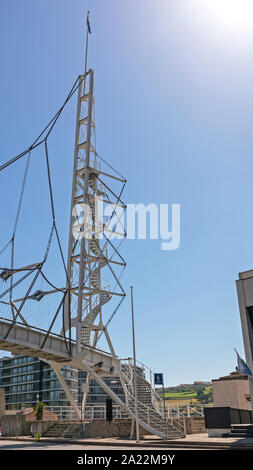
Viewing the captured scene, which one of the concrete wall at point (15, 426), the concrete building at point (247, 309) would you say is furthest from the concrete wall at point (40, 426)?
the concrete building at point (247, 309)

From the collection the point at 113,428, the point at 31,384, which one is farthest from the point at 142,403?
the point at 31,384

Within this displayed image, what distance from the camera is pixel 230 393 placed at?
1385 inches

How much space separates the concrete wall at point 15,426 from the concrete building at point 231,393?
49.9ft

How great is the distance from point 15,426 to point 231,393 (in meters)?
17.5

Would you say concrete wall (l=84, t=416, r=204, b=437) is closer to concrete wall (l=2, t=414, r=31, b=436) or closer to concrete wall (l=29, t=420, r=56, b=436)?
concrete wall (l=29, t=420, r=56, b=436)

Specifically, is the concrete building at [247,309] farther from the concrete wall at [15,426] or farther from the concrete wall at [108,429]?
the concrete wall at [15,426]

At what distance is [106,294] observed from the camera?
33.8 metres

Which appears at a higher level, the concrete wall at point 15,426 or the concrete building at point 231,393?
the concrete building at point 231,393

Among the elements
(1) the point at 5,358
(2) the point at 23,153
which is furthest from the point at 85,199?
(1) the point at 5,358

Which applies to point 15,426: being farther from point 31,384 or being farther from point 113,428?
point 31,384

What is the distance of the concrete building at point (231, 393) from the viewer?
34925 millimetres

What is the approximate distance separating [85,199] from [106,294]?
7.80 m

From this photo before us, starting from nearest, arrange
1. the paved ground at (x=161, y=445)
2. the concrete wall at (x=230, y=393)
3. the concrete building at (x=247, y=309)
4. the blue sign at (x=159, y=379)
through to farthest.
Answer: the paved ground at (x=161, y=445), the concrete building at (x=247, y=309), the blue sign at (x=159, y=379), the concrete wall at (x=230, y=393)
